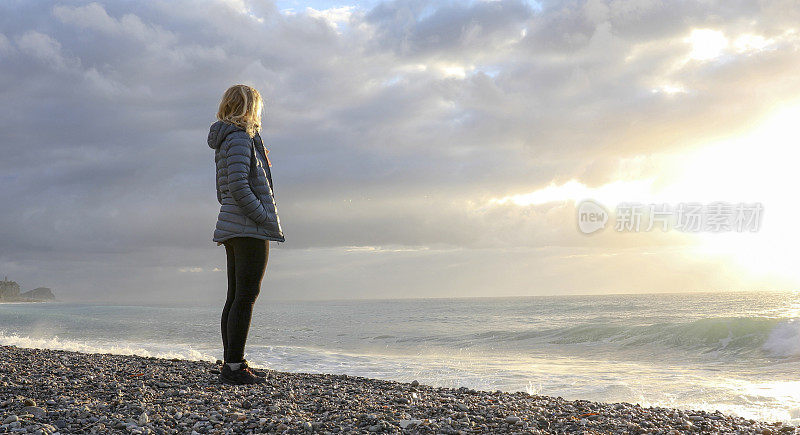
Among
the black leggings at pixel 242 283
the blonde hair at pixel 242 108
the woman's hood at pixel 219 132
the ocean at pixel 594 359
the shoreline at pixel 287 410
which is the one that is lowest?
the ocean at pixel 594 359

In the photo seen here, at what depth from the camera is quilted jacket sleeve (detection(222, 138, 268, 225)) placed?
4.50 m

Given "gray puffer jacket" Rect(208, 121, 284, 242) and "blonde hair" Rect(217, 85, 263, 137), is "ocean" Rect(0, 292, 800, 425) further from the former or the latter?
"blonde hair" Rect(217, 85, 263, 137)

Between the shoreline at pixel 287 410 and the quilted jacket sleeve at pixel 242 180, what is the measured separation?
4.98 feet

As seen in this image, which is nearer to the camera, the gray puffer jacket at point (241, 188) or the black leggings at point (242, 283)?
the gray puffer jacket at point (241, 188)

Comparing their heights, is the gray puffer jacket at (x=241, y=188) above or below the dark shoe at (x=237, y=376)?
above

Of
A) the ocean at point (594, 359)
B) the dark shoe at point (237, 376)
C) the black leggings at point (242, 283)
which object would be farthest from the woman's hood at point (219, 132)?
the ocean at point (594, 359)

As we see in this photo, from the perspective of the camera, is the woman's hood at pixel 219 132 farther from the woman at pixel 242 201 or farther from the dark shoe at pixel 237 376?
the dark shoe at pixel 237 376

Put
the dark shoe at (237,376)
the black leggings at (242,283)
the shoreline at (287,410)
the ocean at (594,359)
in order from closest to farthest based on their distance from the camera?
1. the shoreline at (287,410)
2. the black leggings at (242,283)
3. the dark shoe at (237,376)
4. the ocean at (594,359)

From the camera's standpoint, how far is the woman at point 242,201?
4562 millimetres

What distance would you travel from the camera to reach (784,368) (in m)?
11.1

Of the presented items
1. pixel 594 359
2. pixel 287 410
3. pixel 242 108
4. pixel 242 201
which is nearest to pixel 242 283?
pixel 242 201

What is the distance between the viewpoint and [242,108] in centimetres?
475

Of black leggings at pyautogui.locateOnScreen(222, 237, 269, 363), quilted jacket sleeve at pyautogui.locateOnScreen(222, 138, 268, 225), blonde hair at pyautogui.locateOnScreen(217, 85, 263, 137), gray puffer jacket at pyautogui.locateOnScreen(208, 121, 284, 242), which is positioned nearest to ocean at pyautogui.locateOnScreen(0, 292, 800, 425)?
black leggings at pyautogui.locateOnScreen(222, 237, 269, 363)

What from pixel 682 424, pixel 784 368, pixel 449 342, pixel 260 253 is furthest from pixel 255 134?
pixel 449 342
